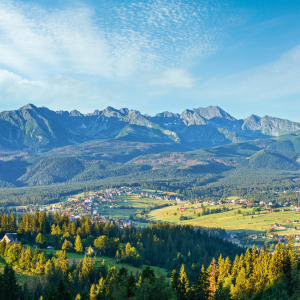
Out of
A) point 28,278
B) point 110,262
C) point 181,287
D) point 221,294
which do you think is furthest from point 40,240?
point 221,294

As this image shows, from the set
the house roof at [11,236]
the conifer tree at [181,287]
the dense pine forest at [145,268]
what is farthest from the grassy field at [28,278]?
the conifer tree at [181,287]

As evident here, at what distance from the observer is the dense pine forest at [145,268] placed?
178 feet

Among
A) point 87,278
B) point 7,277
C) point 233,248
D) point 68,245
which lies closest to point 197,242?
point 233,248

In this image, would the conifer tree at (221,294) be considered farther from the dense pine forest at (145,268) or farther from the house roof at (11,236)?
the house roof at (11,236)

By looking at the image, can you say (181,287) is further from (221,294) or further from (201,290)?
(221,294)

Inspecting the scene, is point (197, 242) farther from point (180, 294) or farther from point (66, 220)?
point (180, 294)

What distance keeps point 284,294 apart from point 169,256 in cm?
6774

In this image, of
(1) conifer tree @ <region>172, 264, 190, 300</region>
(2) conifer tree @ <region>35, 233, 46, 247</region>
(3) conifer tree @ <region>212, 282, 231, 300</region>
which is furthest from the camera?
(2) conifer tree @ <region>35, 233, 46, 247</region>

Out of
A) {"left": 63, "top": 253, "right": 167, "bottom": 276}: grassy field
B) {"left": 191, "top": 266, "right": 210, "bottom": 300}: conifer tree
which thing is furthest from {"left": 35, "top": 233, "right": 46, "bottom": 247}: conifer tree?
{"left": 191, "top": 266, "right": 210, "bottom": 300}: conifer tree

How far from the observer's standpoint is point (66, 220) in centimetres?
12975

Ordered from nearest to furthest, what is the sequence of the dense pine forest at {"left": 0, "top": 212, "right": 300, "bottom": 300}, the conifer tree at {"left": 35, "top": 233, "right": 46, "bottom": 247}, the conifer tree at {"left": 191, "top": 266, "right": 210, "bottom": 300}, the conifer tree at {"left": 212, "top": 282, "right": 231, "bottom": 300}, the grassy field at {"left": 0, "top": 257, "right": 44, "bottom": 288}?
the dense pine forest at {"left": 0, "top": 212, "right": 300, "bottom": 300}
the conifer tree at {"left": 212, "top": 282, "right": 231, "bottom": 300}
the conifer tree at {"left": 191, "top": 266, "right": 210, "bottom": 300}
the grassy field at {"left": 0, "top": 257, "right": 44, "bottom": 288}
the conifer tree at {"left": 35, "top": 233, "right": 46, "bottom": 247}

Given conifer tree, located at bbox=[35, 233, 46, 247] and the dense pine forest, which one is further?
conifer tree, located at bbox=[35, 233, 46, 247]

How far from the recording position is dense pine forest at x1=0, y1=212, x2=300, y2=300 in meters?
54.3

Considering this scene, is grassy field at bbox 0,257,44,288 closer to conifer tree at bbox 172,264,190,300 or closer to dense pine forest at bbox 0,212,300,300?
dense pine forest at bbox 0,212,300,300
